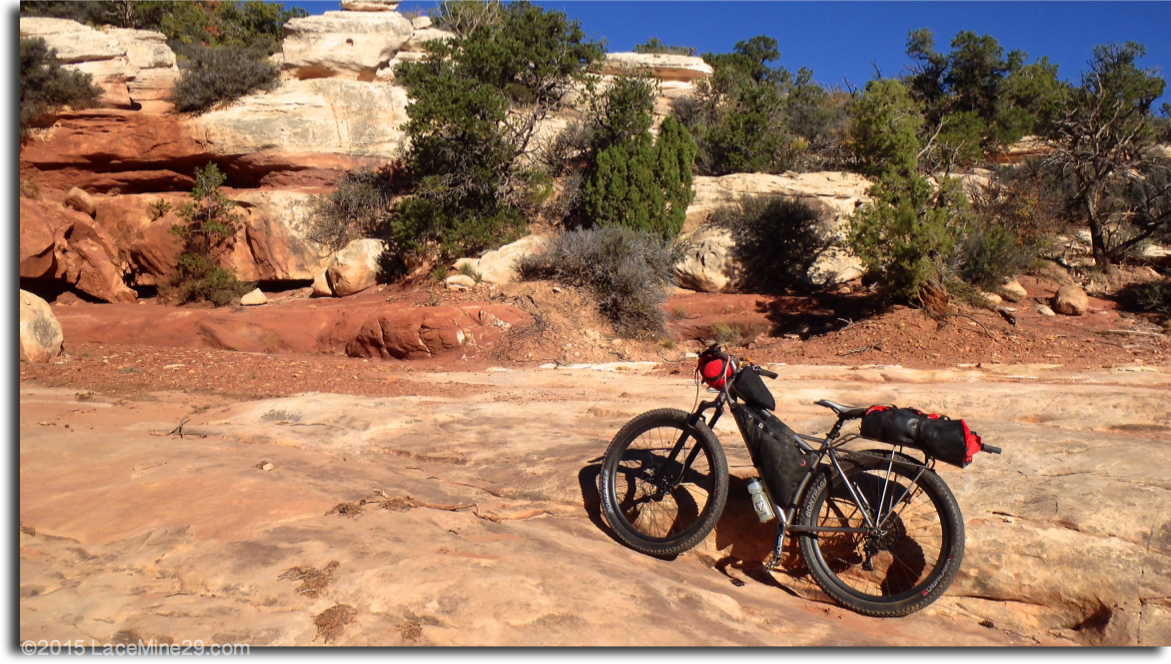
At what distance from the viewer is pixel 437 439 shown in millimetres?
5773

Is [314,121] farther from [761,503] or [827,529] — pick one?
[827,529]

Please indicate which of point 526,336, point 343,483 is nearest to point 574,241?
point 526,336

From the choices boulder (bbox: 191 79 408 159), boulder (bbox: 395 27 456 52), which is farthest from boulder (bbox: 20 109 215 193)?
boulder (bbox: 395 27 456 52)

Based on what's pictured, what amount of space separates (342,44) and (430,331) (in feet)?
50.6

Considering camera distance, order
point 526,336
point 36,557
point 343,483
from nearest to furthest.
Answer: point 36,557 < point 343,483 < point 526,336

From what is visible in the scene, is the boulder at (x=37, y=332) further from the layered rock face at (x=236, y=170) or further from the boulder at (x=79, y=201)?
the boulder at (x=79, y=201)

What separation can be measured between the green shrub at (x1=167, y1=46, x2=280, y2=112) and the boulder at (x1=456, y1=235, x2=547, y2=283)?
33.4 feet

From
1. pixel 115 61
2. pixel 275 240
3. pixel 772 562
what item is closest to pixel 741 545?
pixel 772 562

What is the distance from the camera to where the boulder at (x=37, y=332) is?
9789 millimetres

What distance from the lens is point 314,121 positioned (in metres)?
20.0

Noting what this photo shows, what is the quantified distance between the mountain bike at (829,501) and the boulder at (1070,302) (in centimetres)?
1212

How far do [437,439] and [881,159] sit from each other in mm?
10937

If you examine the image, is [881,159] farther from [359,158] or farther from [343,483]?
[359,158]

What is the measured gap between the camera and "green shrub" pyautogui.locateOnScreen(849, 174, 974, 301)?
1202 cm
